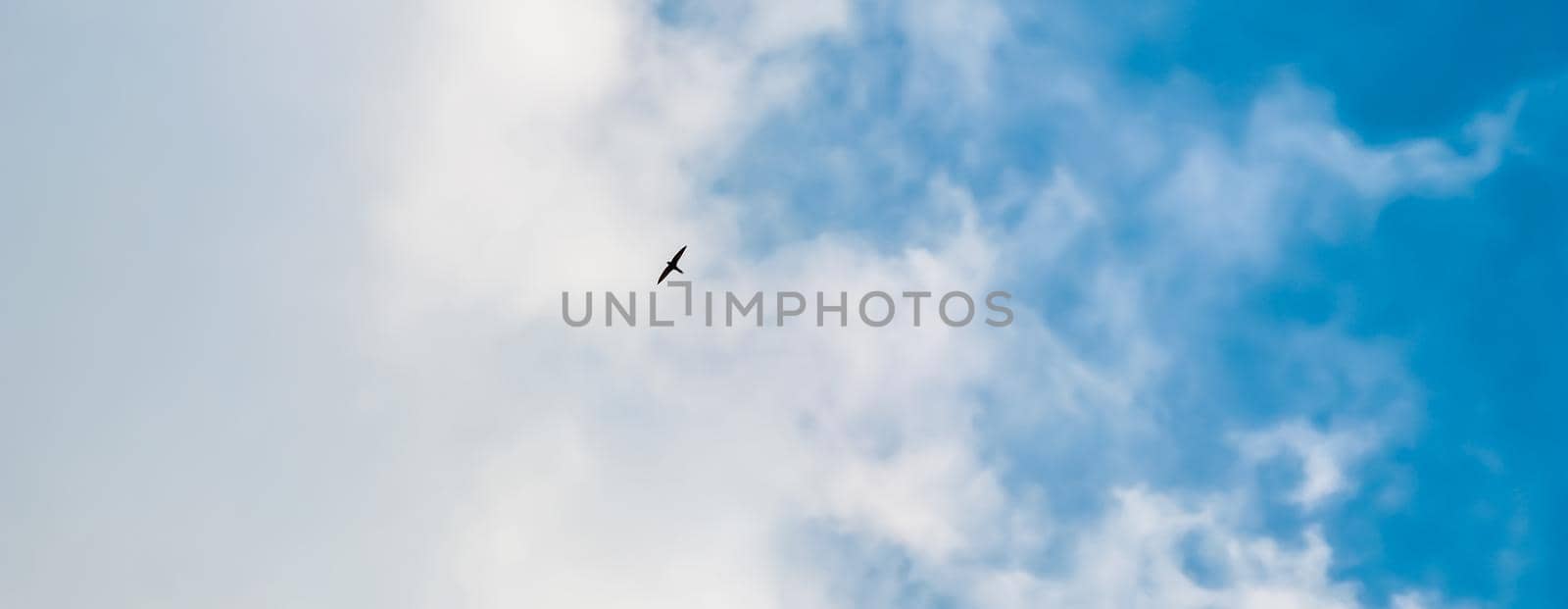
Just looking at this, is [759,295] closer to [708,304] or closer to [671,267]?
[708,304]

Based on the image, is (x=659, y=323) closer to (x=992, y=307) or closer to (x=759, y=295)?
(x=759, y=295)

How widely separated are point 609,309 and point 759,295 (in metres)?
25.2

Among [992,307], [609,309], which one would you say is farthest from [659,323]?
[992,307]

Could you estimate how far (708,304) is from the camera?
142 m

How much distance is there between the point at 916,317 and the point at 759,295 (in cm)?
2635

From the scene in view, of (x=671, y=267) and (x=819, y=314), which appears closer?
(x=671, y=267)

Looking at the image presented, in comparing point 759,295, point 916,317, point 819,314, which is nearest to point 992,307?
point 916,317

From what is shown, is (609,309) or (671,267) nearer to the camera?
(671,267)

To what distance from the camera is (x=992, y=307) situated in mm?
139875

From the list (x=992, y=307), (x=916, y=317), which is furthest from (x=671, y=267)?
(x=992, y=307)

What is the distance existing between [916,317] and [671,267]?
42759mm

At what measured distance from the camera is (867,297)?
14588 centimetres

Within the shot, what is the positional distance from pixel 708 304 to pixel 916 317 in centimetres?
3436

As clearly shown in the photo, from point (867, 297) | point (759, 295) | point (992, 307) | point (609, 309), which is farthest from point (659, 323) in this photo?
point (992, 307)
